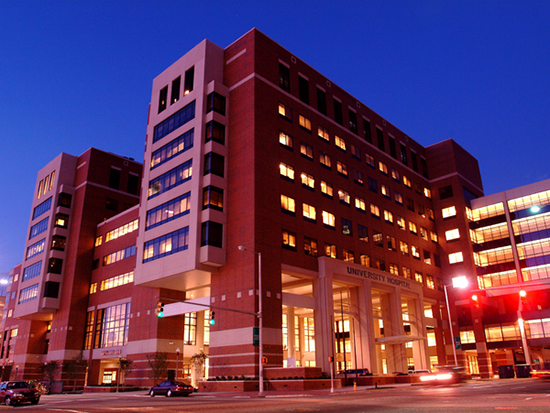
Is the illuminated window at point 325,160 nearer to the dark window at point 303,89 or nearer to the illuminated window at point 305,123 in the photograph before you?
the illuminated window at point 305,123

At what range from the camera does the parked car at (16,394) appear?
1284 inches

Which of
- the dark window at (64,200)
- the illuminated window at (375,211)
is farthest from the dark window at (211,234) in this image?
the dark window at (64,200)

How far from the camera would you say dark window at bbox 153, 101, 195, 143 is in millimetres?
61375

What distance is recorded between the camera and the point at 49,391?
70.8 m

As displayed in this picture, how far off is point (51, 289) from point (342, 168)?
5692 cm

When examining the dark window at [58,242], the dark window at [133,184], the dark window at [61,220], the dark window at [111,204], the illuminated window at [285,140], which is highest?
the dark window at [133,184]

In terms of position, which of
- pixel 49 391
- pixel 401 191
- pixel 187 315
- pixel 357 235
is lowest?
pixel 49 391

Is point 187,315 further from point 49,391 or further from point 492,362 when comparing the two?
point 492,362

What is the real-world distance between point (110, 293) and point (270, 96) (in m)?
43.7

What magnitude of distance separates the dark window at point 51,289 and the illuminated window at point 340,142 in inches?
2233

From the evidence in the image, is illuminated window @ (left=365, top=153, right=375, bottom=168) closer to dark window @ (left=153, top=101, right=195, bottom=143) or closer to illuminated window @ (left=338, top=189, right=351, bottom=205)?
illuminated window @ (left=338, top=189, right=351, bottom=205)

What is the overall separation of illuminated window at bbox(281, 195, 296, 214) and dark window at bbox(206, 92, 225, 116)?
1405 centimetres

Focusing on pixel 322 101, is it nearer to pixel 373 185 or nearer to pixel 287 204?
pixel 373 185

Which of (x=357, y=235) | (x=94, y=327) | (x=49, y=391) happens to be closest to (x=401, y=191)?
(x=357, y=235)
